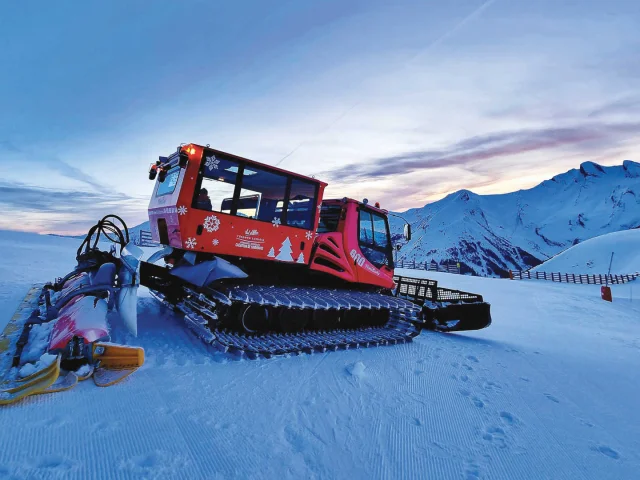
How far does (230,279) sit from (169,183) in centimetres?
179

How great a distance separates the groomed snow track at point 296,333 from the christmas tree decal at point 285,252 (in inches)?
19.8

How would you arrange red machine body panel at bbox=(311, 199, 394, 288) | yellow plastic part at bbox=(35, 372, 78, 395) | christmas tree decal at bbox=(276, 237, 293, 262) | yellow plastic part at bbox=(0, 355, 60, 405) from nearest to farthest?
yellow plastic part at bbox=(0, 355, 60, 405)
yellow plastic part at bbox=(35, 372, 78, 395)
christmas tree decal at bbox=(276, 237, 293, 262)
red machine body panel at bbox=(311, 199, 394, 288)

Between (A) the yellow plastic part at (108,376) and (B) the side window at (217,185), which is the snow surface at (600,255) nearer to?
(B) the side window at (217,185)

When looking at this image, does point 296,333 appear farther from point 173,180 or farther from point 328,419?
point 173,180

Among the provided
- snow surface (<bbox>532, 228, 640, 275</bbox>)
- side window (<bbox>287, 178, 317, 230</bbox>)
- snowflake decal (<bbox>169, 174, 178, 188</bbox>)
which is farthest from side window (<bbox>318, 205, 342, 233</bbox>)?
snow surface (<bbox>532, 228, 640, 275</bbox>)

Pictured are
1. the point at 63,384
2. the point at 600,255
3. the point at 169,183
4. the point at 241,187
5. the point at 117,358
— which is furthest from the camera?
the point at 600,255

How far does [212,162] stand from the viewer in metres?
5.29

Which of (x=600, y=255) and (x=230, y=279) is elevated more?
(x=600, y=255)

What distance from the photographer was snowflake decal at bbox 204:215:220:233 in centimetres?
528

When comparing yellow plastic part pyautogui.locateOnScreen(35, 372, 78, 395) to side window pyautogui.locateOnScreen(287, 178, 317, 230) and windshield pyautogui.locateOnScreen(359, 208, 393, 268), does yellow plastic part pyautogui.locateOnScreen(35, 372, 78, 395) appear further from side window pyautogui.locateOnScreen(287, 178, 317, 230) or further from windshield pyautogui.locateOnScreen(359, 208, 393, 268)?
windshield pyautogui.locateOnScreen(359, 208, 393, 268)

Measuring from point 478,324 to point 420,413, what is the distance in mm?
4502

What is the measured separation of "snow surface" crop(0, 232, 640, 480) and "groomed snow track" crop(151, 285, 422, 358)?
21cm

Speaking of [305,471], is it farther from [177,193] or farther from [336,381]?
[177,193]

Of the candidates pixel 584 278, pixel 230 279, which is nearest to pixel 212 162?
pixel 230 279
